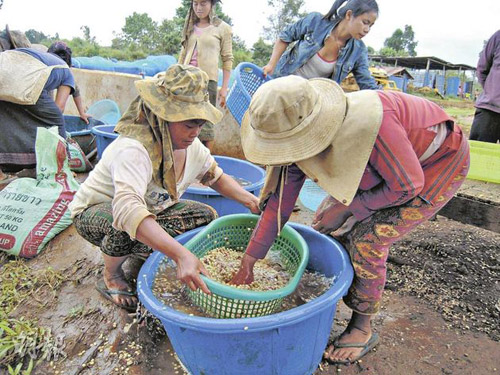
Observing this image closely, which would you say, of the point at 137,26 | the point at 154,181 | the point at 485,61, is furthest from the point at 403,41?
the point at 154,181

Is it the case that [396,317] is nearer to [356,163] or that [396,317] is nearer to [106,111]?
[356,163]

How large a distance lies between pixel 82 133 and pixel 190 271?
138 inches

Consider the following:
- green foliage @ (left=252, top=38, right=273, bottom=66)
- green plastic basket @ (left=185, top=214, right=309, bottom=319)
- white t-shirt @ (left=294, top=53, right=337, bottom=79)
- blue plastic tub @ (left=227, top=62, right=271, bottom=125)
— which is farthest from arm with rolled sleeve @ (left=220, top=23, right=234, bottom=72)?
green foliage @ (left=252, top=38, right=273, bottom=66)

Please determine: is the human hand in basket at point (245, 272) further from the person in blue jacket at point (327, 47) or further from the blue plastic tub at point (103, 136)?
the blue plastic tub at point (103, 136)

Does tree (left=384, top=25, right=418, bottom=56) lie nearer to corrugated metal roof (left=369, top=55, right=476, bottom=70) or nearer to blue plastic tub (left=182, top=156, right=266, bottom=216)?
corrugated metal roof (left=369, top=55, right=476, bottom=70)

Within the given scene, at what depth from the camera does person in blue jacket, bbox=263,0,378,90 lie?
2.93 metres

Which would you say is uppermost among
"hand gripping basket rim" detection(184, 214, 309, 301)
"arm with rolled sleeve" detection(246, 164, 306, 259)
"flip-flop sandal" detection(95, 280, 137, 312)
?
"arm with rolled sleeve" detection(246, 164, 306, 259)

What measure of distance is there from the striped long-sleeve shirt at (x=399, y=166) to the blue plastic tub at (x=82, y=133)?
3.43 m

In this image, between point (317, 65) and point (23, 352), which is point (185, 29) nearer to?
point (317, 65)

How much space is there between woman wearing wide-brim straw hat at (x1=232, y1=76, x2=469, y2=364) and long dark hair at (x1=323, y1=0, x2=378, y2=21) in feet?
4.69

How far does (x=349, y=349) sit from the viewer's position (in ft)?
5.95

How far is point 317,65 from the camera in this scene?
10.6 feet

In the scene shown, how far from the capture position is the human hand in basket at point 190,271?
58.6 inches

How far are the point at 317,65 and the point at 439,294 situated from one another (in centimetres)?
199
